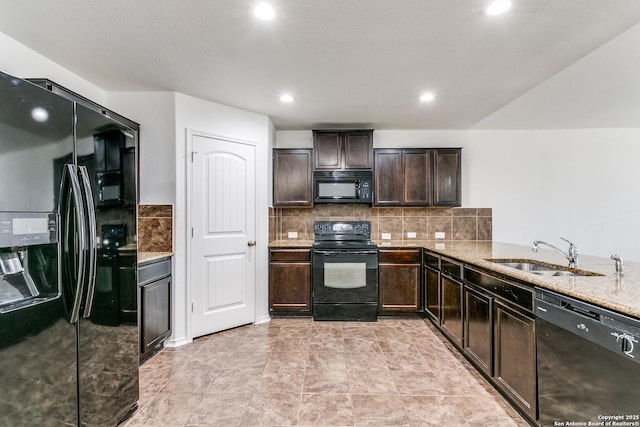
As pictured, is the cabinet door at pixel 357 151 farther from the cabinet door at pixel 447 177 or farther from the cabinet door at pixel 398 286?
the cabinet door at pixel 398 286

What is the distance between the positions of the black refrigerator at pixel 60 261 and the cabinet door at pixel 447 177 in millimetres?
3435

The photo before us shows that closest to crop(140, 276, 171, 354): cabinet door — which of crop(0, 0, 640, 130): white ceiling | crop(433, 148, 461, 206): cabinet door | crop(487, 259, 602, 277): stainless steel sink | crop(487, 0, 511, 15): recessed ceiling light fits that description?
crop(0, 0, 640, 130): white ceiling

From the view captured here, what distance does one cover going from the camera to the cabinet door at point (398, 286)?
354 cm

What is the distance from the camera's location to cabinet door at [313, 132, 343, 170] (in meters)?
3.79

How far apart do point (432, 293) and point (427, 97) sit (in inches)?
83.2

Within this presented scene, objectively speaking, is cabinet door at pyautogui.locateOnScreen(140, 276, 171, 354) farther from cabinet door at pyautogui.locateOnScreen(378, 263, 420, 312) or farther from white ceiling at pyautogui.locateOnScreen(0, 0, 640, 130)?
cabinet door at pyautogui.locateOnScreen(378, 263, 420, 312)

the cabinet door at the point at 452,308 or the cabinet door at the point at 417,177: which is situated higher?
the cabinet door at the point at 417,177

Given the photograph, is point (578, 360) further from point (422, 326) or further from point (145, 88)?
point (145, 88)

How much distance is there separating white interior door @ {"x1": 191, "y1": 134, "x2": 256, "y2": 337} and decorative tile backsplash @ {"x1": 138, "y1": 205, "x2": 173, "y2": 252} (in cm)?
22

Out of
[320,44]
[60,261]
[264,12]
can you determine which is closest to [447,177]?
[320,44]

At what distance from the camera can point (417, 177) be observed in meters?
3.85

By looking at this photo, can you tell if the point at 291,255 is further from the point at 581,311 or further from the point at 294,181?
the point at 581,311

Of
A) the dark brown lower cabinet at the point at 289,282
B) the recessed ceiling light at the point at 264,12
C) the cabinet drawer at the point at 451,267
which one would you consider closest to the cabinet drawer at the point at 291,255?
the dark brown lower cabinet at the point at 289,282

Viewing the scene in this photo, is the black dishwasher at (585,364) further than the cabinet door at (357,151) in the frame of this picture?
No
